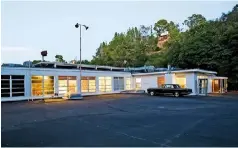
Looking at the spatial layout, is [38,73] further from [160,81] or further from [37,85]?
[160,81]

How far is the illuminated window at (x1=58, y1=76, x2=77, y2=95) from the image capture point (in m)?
29.9

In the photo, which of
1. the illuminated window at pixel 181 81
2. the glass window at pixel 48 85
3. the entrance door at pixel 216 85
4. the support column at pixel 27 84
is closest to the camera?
the support column at pixel 27 84

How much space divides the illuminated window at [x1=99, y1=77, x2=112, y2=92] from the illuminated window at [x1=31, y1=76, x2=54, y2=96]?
796cm

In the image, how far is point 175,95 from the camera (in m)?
29.0

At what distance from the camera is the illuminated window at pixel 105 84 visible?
35000 millimetres

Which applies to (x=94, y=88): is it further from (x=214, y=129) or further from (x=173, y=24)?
(x=173, y=24)

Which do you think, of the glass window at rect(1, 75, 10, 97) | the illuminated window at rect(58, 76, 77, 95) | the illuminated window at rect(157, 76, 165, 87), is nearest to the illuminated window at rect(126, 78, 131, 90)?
the illuminated window at rect(157, 76, 165, 87)

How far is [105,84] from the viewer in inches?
1401

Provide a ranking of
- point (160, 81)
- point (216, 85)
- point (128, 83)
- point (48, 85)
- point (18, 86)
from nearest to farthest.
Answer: point (18, 86) → point (48, 85) → point (160, 81) → point (216, 85) → point (128, 83)

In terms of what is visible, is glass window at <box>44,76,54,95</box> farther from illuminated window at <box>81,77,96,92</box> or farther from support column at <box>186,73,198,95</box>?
support column at <box>186,73,198,95</box>

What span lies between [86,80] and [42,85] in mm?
6628

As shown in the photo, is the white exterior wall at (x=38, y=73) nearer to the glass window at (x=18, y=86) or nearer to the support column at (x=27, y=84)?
the support column at (x=27, y=84)

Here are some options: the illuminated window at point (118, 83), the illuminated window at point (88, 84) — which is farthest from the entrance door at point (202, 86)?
the illuminated window at point (88, 84)

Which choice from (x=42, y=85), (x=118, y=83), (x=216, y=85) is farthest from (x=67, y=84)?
(x=216, y=85)
